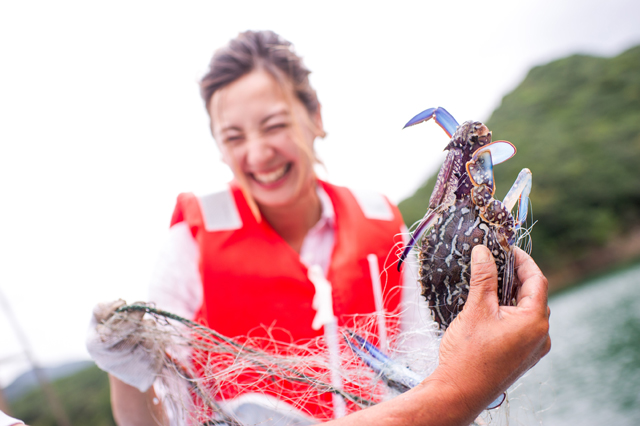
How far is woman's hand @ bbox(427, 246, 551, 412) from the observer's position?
1.01 meters

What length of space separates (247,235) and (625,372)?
966cm

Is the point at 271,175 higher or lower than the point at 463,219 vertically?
higher

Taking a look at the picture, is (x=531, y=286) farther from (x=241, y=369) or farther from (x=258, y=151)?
(x=258, y=151)

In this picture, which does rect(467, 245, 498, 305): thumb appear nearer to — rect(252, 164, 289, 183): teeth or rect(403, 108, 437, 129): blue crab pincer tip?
rect(403, 108, 437, 129): blue crab pincer tip

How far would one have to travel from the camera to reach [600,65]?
96.2 ft

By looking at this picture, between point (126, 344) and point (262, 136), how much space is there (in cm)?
107

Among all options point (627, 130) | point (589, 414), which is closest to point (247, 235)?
point (589, 414)

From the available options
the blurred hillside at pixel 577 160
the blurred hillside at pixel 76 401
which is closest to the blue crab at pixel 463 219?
the blurred hillside at pixel 577 160

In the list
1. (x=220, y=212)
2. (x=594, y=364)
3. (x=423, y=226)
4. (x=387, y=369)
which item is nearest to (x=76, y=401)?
(x=594, y=364)

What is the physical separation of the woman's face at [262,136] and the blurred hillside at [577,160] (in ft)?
47.6

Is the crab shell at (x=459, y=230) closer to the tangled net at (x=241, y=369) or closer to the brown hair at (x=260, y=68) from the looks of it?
Answer: the tangled net at (x=241, y=369)

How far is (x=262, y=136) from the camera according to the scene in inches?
74.9

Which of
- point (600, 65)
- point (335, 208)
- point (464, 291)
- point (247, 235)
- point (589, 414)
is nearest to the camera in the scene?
point (464, 291)

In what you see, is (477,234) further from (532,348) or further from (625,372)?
(625,372)
